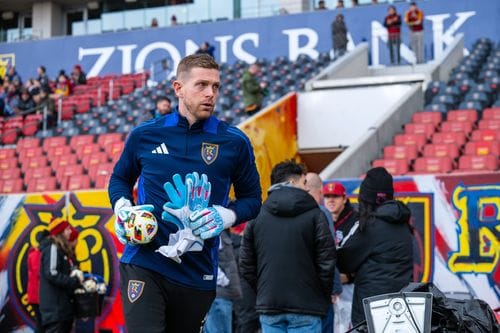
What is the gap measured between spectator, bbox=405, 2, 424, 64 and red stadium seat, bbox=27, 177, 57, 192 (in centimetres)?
992

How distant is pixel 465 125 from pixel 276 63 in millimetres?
9655

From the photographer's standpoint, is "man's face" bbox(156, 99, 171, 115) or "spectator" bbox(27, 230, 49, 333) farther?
"man's face" bbox(156, 99, 171, 115)

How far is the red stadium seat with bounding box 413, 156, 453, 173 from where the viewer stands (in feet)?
41.8

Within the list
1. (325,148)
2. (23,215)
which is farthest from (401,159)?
(23,215)

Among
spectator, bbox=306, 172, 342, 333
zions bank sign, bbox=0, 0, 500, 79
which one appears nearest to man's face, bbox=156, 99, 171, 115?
spectator, bbox=306, 172, 342, 333

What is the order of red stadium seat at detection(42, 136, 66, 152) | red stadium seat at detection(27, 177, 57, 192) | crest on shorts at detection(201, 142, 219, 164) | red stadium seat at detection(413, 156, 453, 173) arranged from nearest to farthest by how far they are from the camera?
crest on shorts at detection(201, 142, 219, 164)
red stadium seat at detection(413, 156, 453, 173)
red stadium seat at detection(27, 177, 57, 192)
red stadium seat at detection(42, 136, 66, 152)

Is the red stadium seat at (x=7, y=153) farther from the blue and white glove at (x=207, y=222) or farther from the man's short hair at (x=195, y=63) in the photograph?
the blue and white glove at (x=207, y=222)

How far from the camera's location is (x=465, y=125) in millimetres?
14617

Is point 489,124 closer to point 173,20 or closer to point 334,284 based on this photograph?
point 334,284

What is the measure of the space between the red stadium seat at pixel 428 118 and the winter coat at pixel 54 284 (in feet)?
26.8

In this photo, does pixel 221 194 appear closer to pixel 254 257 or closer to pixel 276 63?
pixel 254 257

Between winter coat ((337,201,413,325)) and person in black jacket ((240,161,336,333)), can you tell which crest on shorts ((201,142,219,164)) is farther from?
winter coat ((337,201,413,325))

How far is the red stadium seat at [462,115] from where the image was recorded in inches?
592

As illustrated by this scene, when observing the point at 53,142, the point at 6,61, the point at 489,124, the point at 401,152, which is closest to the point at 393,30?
the point at 489,124
